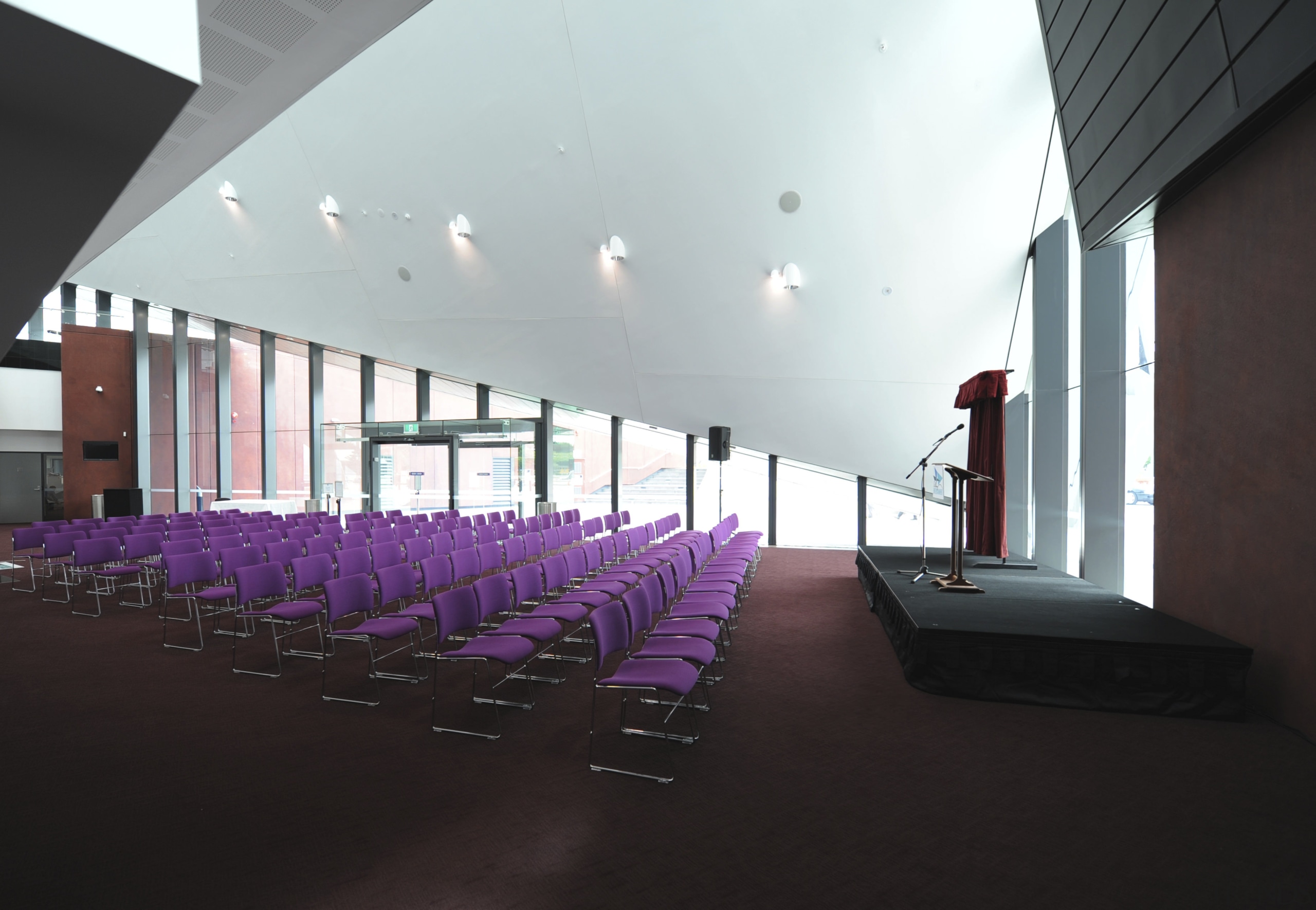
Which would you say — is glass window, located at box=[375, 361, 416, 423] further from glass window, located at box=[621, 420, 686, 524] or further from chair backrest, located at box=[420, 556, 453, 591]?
chair backrest, located at box=[420, 556, 453, 591]

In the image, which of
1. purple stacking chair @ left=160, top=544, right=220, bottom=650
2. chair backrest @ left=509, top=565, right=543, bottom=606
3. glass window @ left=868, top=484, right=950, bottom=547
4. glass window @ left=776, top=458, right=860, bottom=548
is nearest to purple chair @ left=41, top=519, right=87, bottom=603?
purple stacking chair @ left=160, top=544, right=220, bottom=650

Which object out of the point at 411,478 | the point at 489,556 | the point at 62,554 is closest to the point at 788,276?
the point at 489,556

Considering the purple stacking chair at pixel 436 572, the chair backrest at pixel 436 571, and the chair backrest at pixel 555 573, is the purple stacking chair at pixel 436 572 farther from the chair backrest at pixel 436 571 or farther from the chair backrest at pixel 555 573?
the chair backrest at pixel 555 573

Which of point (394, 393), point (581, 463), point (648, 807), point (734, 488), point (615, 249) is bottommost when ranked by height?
point (648, 807)

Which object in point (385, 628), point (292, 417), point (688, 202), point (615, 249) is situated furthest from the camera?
point (292, 417)

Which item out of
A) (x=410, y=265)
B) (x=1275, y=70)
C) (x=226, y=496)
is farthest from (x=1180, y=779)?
(x=226, y=496)

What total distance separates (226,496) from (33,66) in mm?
18127

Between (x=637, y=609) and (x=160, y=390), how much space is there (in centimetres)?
1810

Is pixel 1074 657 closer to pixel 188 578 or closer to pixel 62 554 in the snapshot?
pixel 188 578

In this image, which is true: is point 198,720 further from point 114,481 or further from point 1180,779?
point 114,481

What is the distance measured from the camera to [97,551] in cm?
762

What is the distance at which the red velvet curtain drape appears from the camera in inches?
273

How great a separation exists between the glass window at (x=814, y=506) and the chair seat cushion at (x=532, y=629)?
8.69m

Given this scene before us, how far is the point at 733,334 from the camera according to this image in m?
10.0
